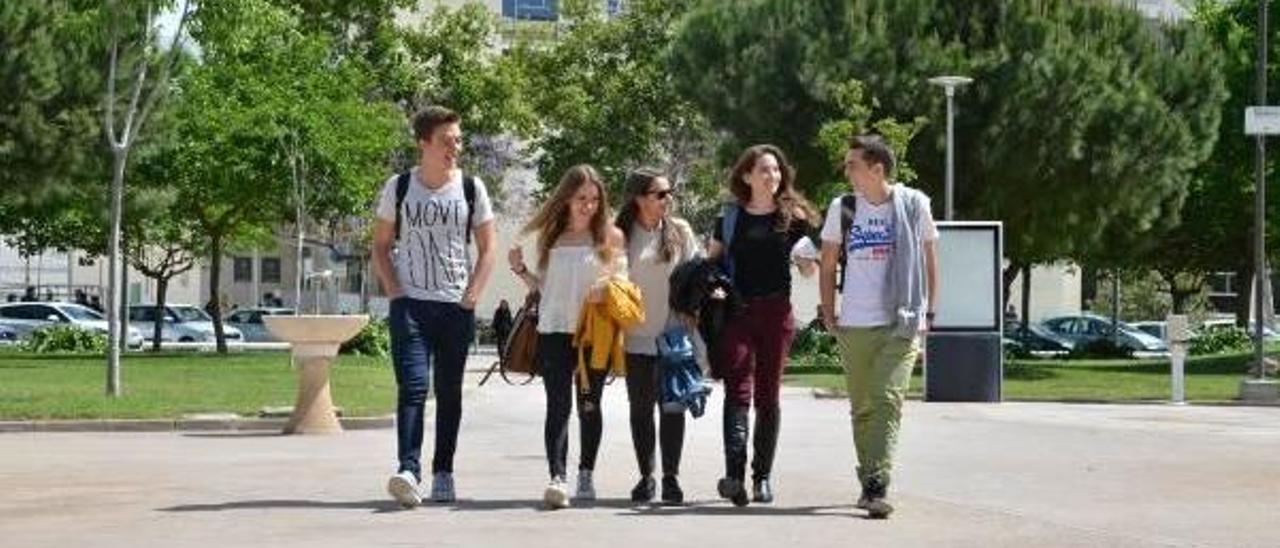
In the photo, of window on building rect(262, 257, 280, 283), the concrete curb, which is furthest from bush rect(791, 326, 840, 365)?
window on building rect(262, 257, 280, 283)

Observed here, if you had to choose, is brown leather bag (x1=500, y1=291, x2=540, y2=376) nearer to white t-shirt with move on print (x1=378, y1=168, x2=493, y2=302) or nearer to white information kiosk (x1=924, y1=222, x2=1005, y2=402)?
white t-shirt with move on print (x1=378, y1=168, x2=493, y2=302)

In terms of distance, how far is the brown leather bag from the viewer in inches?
413

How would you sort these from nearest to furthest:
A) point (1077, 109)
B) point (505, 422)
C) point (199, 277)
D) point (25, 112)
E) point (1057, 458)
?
point (1057, 458) → point (505, 422) → point (25, 112) → point (1077, 109) → point (199, 277)

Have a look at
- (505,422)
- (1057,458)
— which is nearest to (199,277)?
(505,422)

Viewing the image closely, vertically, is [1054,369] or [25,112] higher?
[25,112]

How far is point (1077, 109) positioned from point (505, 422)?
80.7 feet

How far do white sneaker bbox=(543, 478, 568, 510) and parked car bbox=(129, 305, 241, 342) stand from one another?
53214 mm

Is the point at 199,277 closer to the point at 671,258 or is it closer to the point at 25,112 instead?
the point at 25,112

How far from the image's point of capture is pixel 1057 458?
14141 millimetres

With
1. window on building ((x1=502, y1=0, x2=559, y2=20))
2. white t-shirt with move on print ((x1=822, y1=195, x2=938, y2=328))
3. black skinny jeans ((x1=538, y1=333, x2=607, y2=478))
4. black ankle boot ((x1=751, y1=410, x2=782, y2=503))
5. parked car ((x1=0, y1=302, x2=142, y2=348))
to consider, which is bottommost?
parked car ((x1=0, y1=302, x2=142, y2=348))

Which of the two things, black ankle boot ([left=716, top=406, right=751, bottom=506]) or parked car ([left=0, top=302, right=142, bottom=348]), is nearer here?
black ankle boot ([left=716, top=406, right=751, bottom=506])

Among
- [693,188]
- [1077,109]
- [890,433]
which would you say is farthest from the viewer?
[693,188]

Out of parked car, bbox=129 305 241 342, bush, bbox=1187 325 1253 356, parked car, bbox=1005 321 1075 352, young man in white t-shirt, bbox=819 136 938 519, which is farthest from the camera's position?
parked car, bbox=129 305 241 342

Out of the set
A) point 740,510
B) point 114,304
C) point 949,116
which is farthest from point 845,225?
point 949,116
